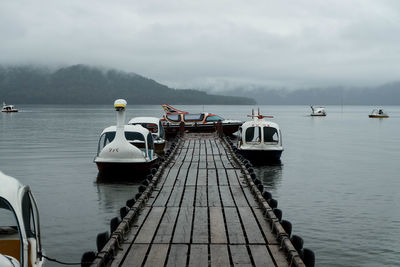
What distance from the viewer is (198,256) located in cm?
921

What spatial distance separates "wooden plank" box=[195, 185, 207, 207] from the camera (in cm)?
1364

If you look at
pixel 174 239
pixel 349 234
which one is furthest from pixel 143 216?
pixel 349 234

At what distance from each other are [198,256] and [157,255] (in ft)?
2.66

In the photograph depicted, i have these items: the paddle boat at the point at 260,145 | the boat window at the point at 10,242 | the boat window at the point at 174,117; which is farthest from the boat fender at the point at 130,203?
the boat window at the point at 174,117

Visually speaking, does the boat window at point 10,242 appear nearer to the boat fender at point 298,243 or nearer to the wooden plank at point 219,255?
the wooden plank at point 219,255

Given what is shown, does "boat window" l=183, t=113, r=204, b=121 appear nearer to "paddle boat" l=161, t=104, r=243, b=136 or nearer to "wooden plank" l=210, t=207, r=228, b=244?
"paddle boat" l=161, t=104, r=243, b=136

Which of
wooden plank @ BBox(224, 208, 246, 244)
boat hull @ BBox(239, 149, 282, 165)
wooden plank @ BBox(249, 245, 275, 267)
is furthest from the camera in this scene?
boat hull @ BBox(239, 149, 282, 165)

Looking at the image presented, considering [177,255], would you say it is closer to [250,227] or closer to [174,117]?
[250,227]

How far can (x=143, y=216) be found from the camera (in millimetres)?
12102

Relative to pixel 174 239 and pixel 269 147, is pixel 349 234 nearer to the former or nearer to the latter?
pixel 174 239

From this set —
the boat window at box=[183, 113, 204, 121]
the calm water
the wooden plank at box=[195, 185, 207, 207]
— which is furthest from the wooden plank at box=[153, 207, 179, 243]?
the boat window at box=[183, 113, 204, 121]

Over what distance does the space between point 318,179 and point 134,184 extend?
11.5 metres

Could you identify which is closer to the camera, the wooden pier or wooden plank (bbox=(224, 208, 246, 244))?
the wooden pier

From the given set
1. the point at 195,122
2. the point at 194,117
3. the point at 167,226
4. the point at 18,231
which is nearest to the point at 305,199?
the point at 167,226
